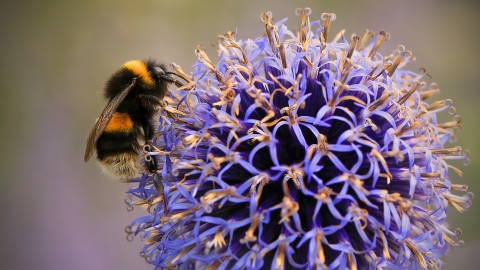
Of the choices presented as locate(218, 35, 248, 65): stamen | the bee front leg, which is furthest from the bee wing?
locate(218, 35, 248, 65): stamen

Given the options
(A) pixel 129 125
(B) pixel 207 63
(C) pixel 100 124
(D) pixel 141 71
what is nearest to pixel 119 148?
(A) pixel 129 125

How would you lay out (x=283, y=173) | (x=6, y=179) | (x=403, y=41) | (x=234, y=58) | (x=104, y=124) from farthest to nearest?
(x=403, y=41) → (x=6, y=179) → (x=234, y=58) → (x=104, y=124) → (x=283, y=173)

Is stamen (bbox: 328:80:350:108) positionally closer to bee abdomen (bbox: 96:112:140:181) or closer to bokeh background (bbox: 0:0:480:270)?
bee abdomen (bbox: 96:112:140:181)

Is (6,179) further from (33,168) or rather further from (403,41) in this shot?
(403,41)

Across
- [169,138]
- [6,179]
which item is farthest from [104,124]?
[6,179]

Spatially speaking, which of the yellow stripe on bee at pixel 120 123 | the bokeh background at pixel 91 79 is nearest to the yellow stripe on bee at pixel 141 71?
the yellow stripe on bee at pixel 120 123

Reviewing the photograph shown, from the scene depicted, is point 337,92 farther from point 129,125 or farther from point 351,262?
point 129,125

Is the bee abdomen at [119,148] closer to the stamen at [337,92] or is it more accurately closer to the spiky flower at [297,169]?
the spiky flower at [297,169]
